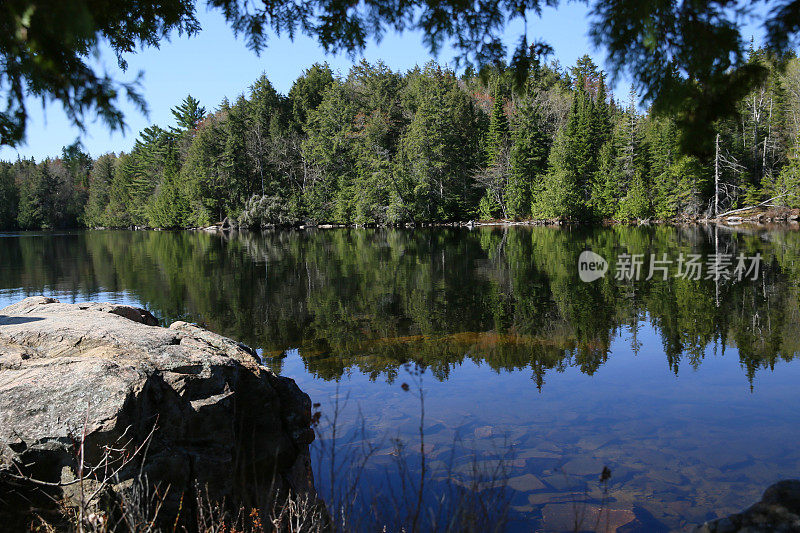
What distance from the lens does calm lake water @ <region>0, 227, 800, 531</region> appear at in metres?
4.55

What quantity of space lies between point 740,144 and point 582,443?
46524mm

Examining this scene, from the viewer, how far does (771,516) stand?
216 cm

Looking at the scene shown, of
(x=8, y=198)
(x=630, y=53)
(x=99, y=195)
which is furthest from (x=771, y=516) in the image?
(x=99, y=195)

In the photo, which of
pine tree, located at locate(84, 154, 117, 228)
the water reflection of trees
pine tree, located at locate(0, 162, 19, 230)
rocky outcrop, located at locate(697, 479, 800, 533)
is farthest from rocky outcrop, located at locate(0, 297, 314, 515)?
pine tree, located at locate(84, 154, 117, 228)

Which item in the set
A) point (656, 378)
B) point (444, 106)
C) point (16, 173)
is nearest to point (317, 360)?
point (656, 378)

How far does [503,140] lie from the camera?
1861 inches

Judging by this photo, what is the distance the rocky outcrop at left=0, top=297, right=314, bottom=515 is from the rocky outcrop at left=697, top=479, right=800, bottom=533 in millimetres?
2125

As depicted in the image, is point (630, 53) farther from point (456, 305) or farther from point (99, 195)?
point (99, 195)

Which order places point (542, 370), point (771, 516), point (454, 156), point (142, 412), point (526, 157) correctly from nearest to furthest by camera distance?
point (771, 516) → point (142, 412) → point (542, 370) → point (526, 157) → point (454, 156)

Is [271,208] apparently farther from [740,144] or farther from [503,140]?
[740,144]

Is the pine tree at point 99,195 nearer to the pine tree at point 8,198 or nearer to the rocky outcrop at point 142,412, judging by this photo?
the pine tree at point 8,198

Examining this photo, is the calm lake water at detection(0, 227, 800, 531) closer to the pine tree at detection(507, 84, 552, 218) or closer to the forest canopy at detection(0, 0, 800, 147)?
the forest canopy at detection(0, 0, 800, 147)

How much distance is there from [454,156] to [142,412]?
47.1 metres

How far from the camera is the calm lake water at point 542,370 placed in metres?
4.55
